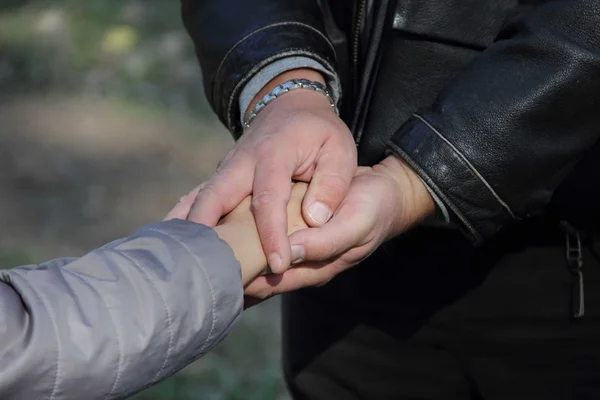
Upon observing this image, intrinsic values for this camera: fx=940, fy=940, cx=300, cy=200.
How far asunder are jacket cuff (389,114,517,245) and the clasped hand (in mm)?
36

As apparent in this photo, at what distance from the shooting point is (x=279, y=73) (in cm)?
152

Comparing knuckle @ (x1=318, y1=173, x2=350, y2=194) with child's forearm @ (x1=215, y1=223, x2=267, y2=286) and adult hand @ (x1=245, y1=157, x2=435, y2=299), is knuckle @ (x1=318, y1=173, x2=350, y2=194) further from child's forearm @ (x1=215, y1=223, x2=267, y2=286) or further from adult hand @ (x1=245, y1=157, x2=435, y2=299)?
child's forearm @ (x1=215, y1=223, x2=267, y2=286)

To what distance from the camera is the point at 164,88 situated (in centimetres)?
501

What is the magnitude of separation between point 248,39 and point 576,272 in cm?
67

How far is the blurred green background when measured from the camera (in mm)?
3121

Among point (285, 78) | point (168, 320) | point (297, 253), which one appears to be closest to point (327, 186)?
point (297, 253)

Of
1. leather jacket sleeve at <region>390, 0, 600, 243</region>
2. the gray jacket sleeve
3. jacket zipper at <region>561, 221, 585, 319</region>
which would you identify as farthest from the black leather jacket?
the gray jacket sleeve

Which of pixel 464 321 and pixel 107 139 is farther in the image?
pixel 107 139

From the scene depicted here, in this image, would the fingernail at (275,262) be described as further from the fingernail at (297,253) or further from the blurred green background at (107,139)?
the blurred green background at (107,139)

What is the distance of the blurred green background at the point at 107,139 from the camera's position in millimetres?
3121

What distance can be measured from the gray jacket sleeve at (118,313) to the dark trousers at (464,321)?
0.53 m

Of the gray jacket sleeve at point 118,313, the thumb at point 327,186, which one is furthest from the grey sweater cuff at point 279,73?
the gray jacket sleeve at point 118,313

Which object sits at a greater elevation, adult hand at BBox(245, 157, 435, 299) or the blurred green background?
adult hand at BBox(245, 157, 435, 299)

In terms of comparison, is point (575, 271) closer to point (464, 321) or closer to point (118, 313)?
point (464, 321)
